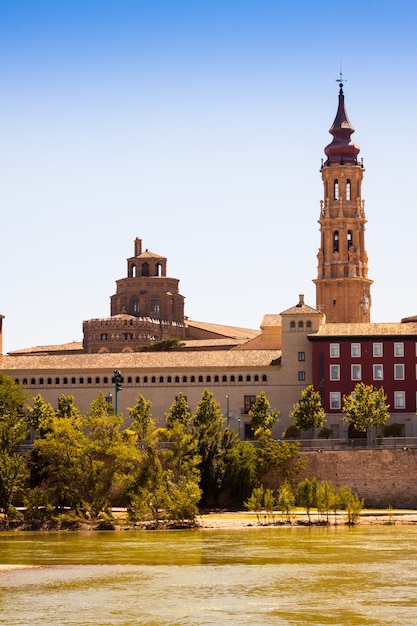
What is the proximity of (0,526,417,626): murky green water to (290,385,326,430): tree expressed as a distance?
952 inches

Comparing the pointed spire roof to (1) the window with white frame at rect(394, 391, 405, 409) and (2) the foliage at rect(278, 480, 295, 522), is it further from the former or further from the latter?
(2) the foliage at rect(278, 480, 295, 522)

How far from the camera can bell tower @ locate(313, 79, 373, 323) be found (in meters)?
160

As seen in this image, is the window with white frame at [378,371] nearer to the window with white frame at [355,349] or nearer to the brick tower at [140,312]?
the window with white frame at [355,349]

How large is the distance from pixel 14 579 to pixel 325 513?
1186 inches

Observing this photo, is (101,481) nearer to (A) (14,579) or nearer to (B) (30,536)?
(B) (30,536)

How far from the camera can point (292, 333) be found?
110750 mm

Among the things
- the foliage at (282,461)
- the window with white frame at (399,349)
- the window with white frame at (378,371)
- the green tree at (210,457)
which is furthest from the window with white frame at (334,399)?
the green tree at (210,457)

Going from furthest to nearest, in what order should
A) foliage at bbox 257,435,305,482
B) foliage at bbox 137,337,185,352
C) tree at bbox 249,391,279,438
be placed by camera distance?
foliage at bbox 137,337,185,352
tree at bbox 249,391,279,438
foliage at bbox 257,435,305,482

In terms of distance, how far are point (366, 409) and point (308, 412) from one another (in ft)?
14.5

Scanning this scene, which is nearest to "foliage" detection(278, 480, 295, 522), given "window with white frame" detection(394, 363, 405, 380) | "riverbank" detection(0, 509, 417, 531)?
"riverbank" detection(0, 509, 417, 531)

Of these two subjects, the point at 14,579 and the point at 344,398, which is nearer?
the point at 14,579

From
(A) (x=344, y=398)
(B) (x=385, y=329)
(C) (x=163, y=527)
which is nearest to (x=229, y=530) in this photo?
(C) (x=163, y=527)

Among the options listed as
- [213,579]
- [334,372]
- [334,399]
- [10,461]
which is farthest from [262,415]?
[213,579]

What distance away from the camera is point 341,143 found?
161 meters
